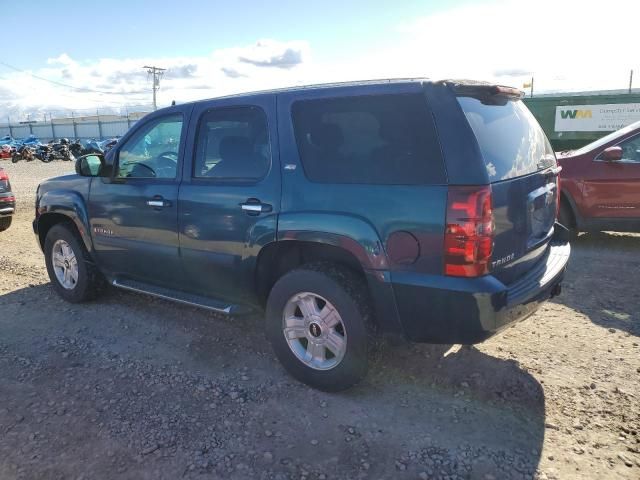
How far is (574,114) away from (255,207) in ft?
55.2

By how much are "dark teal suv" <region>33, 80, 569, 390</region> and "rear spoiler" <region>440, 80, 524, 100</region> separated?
0.05 feet

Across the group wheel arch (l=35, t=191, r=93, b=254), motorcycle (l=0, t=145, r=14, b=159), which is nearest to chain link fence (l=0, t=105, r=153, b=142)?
motorcycle (l=0, t=145, r=14, b=159)

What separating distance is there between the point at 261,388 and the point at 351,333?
780 mm

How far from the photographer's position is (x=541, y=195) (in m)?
3.31

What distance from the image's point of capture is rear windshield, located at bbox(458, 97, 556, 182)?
2.87m

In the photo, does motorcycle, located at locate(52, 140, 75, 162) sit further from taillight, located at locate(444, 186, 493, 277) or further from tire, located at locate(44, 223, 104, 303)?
taillight, located at locate(444, 186, 493, 277)

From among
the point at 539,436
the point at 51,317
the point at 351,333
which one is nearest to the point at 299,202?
the point at 351,333

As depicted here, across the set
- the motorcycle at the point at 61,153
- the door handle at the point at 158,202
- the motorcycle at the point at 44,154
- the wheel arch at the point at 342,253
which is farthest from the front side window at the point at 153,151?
the motorcycle at the point at 61,153

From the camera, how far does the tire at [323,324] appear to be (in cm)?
312

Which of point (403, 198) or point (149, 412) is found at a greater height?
point (403, 198)

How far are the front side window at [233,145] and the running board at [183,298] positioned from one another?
3.06ft

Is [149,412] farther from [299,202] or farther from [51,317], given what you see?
[51,317]

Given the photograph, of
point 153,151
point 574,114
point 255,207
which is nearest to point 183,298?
point 255,207

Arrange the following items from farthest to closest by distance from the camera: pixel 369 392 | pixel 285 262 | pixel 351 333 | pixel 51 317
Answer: pixel 51 317
pixel 285 262
pixel 369 392
pixel 351 333
